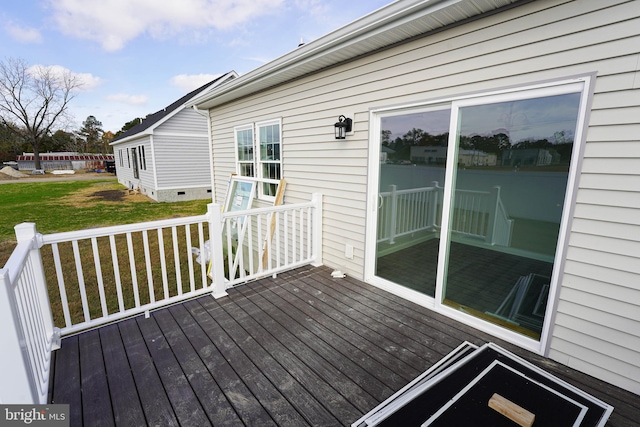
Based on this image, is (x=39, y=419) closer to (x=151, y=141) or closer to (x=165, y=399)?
(x=165, y=399)

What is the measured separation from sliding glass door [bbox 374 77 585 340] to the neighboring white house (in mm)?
10352

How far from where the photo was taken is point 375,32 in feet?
8.30

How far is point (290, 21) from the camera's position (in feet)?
20.8

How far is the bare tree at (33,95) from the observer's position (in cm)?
2347

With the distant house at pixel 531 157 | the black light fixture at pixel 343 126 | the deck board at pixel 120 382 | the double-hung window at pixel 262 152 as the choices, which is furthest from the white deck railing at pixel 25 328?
the double-hung window at pixel 262 152

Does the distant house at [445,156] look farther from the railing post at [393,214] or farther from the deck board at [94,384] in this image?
the deck board at [94,384]

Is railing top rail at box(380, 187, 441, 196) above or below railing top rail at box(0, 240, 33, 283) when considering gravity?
above

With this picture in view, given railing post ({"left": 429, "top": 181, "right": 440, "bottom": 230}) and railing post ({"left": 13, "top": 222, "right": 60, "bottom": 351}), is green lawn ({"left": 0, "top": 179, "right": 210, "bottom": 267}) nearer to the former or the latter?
railing post ({"left": 13, "top": 222, "right": 60, "bottom": 351})

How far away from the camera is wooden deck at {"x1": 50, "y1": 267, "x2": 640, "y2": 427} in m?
1.66

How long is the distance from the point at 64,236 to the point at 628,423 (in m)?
3.84

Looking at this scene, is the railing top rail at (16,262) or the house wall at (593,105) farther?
the house wall at (593,105)

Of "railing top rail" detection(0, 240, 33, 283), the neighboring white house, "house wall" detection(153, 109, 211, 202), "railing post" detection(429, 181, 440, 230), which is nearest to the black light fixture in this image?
"railing post" detection(429, 181, 440, 230)

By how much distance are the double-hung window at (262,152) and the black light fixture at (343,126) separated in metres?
1.37

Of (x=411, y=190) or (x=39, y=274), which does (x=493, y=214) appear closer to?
(x=411, y=190)
